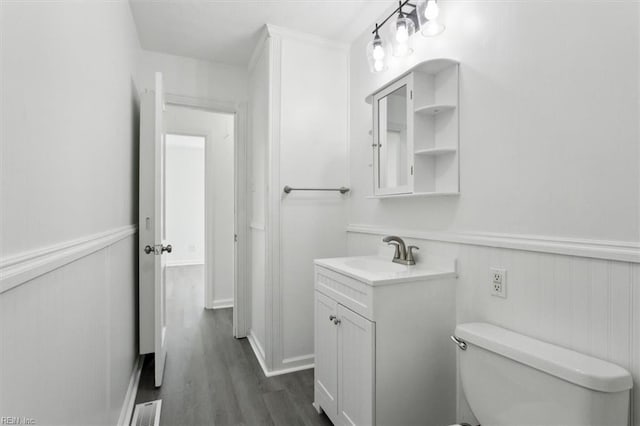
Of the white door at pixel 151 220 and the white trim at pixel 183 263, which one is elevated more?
the white door at pixel 151 220

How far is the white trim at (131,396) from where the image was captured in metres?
1.72

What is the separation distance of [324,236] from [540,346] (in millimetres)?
1595

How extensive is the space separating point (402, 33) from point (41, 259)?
178 centimetres

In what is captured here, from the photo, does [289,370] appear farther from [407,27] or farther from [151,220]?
[407,27]

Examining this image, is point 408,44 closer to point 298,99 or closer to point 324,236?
point 298,99

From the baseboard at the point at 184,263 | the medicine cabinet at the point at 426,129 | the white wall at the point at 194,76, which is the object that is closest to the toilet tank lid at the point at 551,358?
the medicine cabinet at the point at 426,129

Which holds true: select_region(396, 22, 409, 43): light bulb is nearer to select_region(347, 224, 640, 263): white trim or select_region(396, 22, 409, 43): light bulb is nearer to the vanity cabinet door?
select_region(347, 224, 640, 263): white trim

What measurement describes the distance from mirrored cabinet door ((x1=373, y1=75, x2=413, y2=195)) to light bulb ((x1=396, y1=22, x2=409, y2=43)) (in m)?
0.21

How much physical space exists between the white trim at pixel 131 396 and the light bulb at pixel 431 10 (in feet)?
8.21

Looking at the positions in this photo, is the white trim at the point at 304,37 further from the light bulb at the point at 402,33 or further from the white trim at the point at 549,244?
the white trim at the point at 549,244

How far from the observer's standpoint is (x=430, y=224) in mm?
1699

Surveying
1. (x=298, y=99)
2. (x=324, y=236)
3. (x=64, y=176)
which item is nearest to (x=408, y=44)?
(x=298, y=99)

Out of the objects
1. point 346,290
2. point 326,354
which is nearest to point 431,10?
point 346,290

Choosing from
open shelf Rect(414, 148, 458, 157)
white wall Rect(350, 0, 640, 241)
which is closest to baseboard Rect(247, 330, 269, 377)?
white wall Rect(350, 0, 640, 241)
